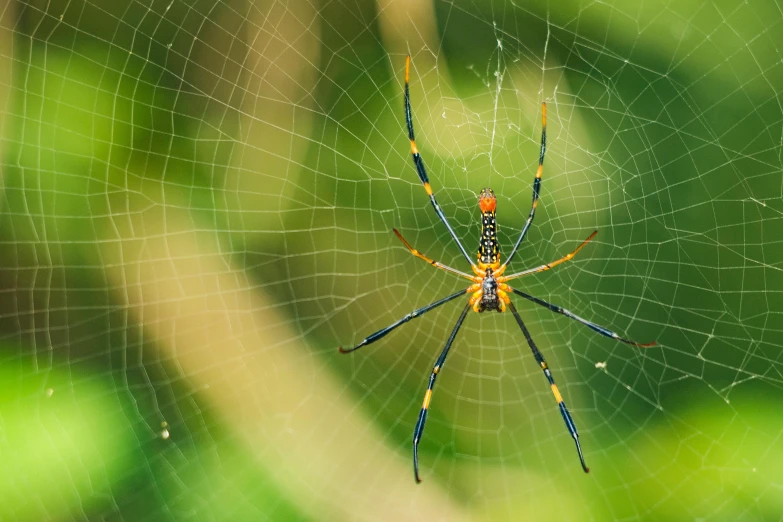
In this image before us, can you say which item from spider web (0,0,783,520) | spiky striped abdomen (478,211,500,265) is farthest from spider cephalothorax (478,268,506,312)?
spider web (0,0,783,520)

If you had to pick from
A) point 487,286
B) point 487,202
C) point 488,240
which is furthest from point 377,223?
point 487,202

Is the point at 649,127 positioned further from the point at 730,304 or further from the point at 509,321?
the point at 509,321

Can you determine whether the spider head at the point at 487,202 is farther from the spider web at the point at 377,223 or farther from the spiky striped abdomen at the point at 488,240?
the spider web at the point at 377,223

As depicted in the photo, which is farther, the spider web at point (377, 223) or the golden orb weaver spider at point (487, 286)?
the spider web at point (377, 223)

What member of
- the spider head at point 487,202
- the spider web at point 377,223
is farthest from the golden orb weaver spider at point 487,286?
the spider web at point 377,223

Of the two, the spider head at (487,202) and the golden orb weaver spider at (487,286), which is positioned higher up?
the spider head at (487,202)

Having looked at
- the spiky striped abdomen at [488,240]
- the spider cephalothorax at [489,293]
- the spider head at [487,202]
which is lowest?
the spider cephalothorax at [489,293]

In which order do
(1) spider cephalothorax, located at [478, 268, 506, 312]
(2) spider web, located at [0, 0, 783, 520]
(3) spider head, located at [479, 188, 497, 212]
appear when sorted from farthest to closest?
(1) spider cephalothorax, located at [478, 268, 506, 312], (2) spider web, located at [0, 0, 783, 520], (3) spider head, located at [479, 188, 497, 212]

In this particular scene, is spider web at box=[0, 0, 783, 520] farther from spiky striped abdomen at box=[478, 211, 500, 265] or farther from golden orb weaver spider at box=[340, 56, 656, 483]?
spiky striped abdomen at box=[478, 211, 500, 265]

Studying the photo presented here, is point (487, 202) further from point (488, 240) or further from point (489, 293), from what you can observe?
point (489, 293)
